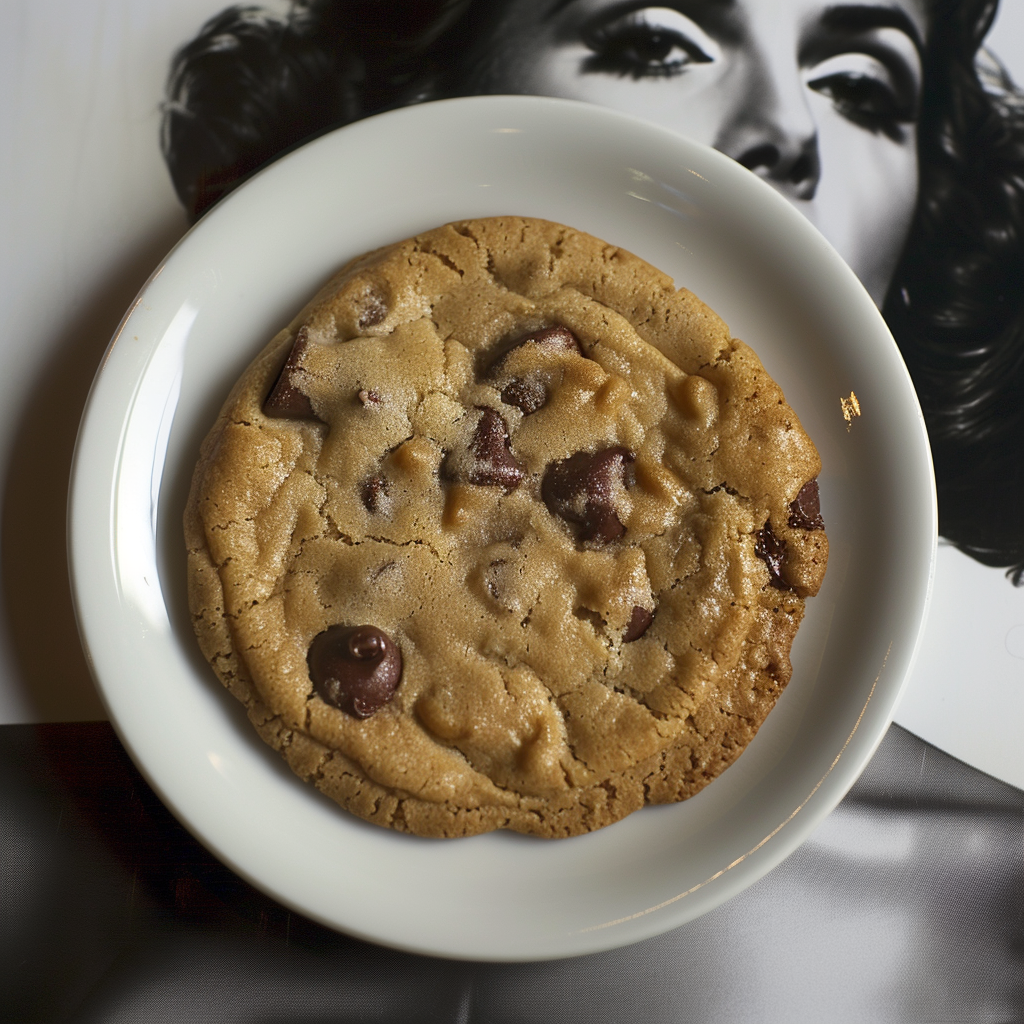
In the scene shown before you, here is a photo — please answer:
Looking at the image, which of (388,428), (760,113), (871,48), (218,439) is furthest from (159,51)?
(871,48)

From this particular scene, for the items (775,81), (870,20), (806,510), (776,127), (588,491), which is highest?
(870,20)

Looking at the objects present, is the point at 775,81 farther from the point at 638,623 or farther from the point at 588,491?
the point at 638,623

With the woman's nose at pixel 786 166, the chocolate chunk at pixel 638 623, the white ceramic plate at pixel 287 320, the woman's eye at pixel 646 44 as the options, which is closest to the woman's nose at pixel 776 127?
the woman's nose at pixel 786 166

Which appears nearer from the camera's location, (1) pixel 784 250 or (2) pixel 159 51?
(1) pixel 784 250

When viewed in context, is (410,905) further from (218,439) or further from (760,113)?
(760,113)

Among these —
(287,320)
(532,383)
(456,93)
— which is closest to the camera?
(532,383)

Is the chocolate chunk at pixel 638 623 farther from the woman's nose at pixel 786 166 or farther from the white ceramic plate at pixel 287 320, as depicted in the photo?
the woman's nose at pixel 786 166

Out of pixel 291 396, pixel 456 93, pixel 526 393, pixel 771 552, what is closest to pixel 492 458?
pixel 526 393
